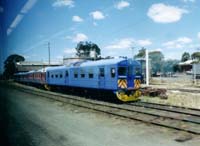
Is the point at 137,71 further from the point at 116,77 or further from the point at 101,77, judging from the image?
the point at 101,77

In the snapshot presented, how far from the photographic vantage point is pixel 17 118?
13.3 m

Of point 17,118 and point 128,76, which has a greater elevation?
point 128,76

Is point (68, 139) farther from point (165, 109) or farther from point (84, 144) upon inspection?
point (165, 109)

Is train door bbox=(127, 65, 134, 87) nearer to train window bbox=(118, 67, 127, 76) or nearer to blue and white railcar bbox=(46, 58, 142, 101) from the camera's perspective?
blue and white railcar bbox=(46, 58, 142, 101)

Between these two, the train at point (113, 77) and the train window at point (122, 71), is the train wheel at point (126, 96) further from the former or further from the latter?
the train window at point (122, 71)

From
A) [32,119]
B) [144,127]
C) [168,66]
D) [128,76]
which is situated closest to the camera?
[144,127]

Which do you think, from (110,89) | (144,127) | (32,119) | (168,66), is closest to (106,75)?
(110,89)

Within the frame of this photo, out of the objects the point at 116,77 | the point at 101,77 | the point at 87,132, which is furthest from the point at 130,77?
the point at 87,132

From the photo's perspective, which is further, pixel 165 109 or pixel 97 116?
Answer: pixel 165 109

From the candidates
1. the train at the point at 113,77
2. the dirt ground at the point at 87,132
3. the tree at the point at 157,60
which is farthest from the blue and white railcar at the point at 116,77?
the tree at the point at 157,60

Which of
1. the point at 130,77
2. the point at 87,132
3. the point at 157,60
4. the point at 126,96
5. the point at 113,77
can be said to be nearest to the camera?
the point at 87,132

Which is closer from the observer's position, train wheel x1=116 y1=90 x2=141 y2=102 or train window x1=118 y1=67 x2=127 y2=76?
train wheel x1=116 y1=90 x2=141 y2=102

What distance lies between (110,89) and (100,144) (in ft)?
34.1

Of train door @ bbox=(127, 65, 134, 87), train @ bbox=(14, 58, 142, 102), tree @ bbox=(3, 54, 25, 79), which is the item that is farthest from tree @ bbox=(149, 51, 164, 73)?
tree @ bbox=(3, 54, 25, 79)
